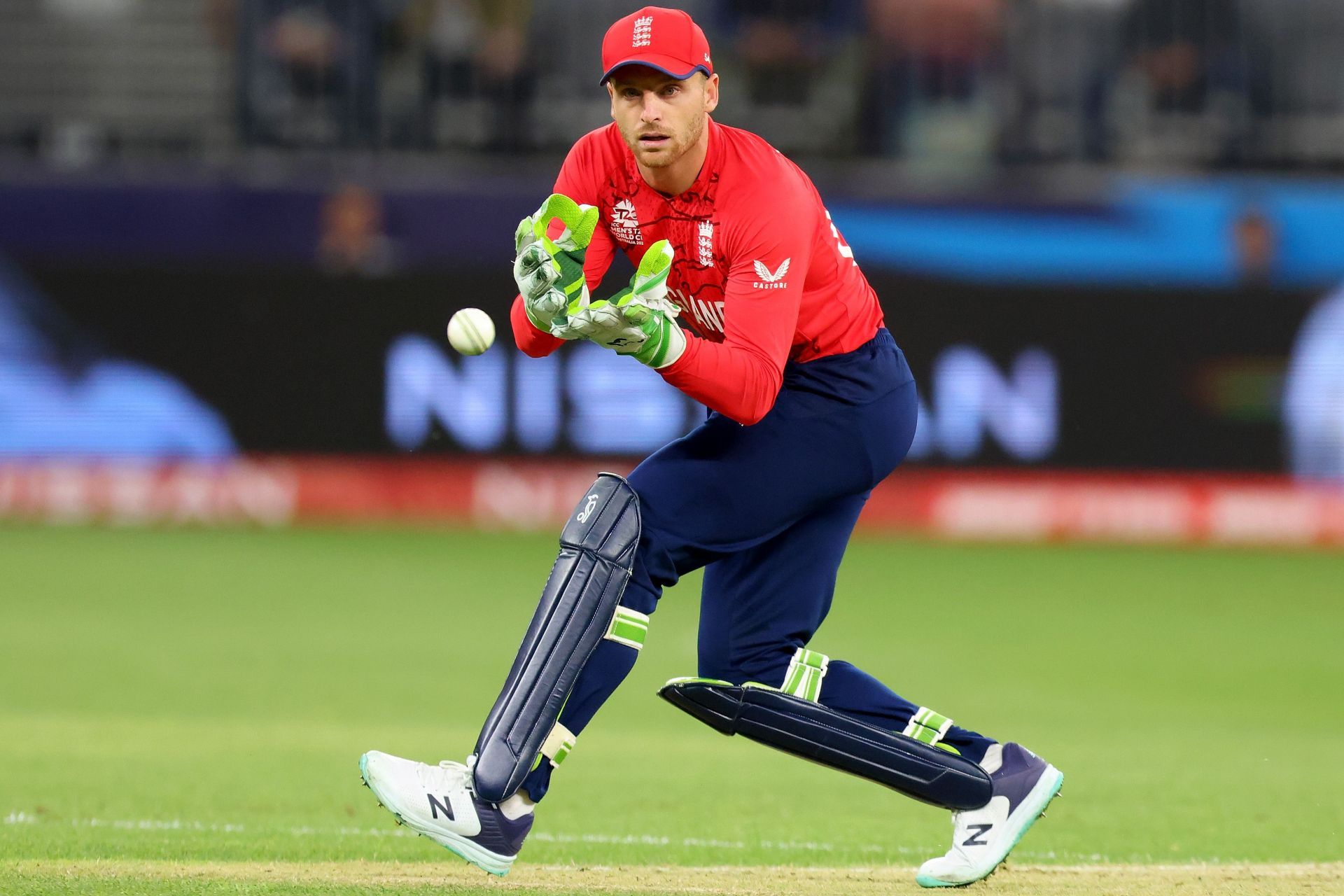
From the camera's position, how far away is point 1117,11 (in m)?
18.2

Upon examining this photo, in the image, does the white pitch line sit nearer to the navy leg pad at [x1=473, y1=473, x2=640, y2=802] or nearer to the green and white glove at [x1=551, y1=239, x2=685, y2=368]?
the navy leg pad at [x1=473, y1=473, x2=640, y2=802]

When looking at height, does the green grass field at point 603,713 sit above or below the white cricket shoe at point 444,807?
below

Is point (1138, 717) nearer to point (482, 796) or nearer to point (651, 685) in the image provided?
point (651, 685)

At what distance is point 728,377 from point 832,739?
1133 mm

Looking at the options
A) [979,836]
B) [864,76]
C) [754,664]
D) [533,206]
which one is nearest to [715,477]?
[754,664]

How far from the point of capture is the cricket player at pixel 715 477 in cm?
457

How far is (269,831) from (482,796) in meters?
1.60

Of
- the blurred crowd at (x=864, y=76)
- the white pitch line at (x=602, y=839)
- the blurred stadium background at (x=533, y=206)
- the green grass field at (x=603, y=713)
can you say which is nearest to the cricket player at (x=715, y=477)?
the green grass field at (x=603, y=713)

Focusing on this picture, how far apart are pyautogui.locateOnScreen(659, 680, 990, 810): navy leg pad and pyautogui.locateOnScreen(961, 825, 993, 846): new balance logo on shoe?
0.08m

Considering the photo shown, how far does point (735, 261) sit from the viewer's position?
4711 millimetres

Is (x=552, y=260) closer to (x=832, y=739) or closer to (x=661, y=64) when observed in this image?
Answer: (x=661, y=64)

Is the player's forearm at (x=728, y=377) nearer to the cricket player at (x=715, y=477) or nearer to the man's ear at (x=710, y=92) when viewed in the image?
the cricket player at (x=715, y=477)

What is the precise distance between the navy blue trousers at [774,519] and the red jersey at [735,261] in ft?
0.54

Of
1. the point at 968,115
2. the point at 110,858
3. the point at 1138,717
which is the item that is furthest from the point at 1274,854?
the point at 968,115
